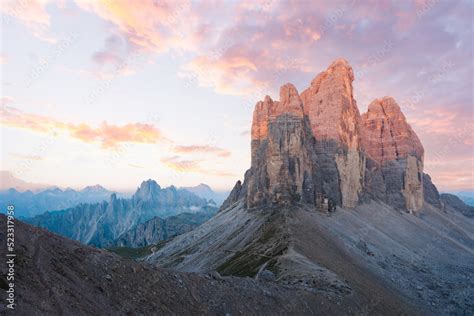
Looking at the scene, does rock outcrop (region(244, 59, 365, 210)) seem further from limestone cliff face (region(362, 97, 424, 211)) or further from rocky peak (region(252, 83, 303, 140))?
limestone cliff face (region(362, 97, 424, 211))

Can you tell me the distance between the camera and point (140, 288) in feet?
Answer: 75.8

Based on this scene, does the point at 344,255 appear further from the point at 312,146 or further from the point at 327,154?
the point at 312,146

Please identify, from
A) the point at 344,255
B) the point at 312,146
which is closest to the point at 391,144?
the point at 312,146

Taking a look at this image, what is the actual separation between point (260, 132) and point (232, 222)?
58.4 metres

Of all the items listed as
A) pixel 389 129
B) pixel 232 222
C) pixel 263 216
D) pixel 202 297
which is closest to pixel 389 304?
pixel 202 297

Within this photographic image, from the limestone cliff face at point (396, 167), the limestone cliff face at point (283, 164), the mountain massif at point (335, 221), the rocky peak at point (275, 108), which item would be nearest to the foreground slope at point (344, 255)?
the mountain massif at point (335, 221)

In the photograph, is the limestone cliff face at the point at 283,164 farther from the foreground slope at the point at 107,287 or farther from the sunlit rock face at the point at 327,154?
the foreground slope at the point at 107,287

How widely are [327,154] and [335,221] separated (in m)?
38.2

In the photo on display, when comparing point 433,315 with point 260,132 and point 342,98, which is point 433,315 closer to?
point 342,98

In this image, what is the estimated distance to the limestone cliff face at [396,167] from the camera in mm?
174250

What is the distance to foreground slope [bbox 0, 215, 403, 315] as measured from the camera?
17312mm

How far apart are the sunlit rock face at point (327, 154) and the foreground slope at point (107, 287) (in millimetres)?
89244

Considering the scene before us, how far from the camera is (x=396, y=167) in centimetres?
18450

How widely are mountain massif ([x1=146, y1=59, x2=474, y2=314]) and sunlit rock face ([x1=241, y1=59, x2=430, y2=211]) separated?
0.47 m
